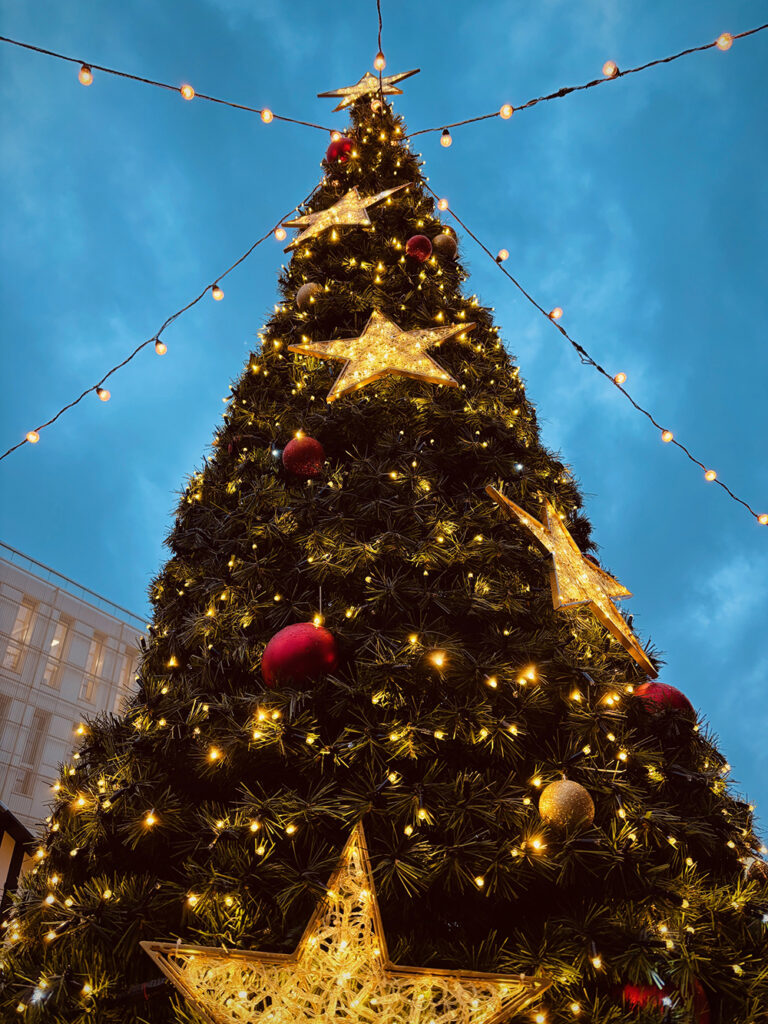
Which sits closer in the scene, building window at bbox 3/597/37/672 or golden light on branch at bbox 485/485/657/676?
golden light on branch at bbox 485/485/657/676

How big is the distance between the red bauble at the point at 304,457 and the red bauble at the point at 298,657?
81 centimetres

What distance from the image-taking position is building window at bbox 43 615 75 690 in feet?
49.4

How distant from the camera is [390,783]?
60.6 inches

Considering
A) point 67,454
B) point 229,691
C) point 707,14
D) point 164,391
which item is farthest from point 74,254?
point 229,691

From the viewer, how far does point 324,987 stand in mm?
1203

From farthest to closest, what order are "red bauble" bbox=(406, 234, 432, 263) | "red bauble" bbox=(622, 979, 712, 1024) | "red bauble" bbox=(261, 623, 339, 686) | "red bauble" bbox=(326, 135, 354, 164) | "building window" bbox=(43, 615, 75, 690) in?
"building window" bbox=(43, 615, 75, 690) → "red bauble" bbox=(326, 135, 354, 164) → "red bauble" bbox=(406, 234, 432, 263) → "red bauble" bbox=(261, 623, 339, 686) → "red bauble" bbox=(622, 979, 712, 1024)

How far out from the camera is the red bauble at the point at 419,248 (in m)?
3.44

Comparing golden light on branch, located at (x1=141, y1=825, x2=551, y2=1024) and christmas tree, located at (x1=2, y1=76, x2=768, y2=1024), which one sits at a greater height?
christmas tree, located at (x1=2, y1=76, x2=768, y2=1024)

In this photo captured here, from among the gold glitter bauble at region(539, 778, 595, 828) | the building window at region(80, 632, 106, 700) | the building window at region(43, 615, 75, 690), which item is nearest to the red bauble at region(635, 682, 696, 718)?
the gold glitter bauble at region(539, 778, 595, 828)

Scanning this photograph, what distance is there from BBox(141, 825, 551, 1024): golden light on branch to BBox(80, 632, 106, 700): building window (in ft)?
54.7

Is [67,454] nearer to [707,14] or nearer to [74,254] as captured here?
[74,254]

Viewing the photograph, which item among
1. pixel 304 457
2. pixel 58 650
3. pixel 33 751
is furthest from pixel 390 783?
pixel 58 650

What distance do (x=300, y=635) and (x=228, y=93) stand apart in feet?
287

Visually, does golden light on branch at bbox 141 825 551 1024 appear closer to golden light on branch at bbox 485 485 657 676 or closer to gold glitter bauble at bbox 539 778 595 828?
gold glitter bauble at bbox 539 778 595 828
